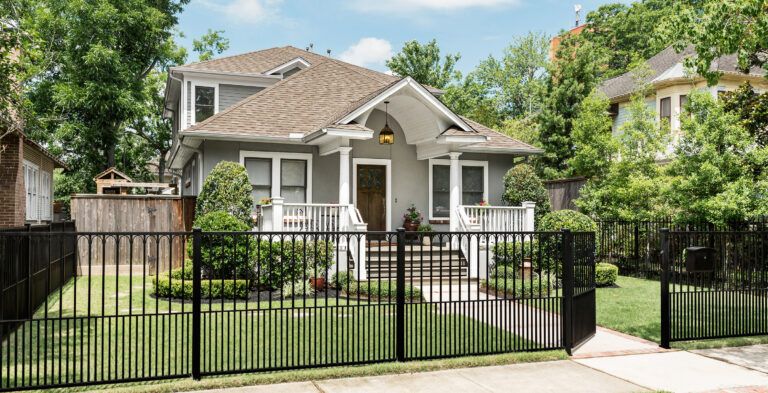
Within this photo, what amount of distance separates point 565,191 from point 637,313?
37.1ft

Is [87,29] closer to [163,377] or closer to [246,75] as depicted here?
[246,75]

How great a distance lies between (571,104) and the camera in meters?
29.0

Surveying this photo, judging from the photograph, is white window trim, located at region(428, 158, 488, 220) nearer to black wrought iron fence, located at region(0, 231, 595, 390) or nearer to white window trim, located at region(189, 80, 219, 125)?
black wrought iron fence, located at region(0, 231, 595, 390)

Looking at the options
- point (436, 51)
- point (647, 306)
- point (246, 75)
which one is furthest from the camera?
point (436, 51)

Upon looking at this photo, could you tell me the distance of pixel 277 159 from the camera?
1639 centimetres

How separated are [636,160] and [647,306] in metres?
8.16

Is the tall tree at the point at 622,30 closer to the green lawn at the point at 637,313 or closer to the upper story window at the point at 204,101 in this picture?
the upper story window at the point at 204,101

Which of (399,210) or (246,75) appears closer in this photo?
(399,210)

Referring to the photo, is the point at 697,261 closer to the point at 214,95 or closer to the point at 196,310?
the point at 196,310

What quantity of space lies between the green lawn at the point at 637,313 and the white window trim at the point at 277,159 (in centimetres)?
820

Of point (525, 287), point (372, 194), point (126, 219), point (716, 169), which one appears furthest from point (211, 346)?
point (716, 169)

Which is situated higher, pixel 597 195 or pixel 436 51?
pixel 436 51

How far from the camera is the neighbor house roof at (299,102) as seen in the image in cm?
1545

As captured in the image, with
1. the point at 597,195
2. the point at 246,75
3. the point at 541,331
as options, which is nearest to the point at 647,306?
the point at 541,331
